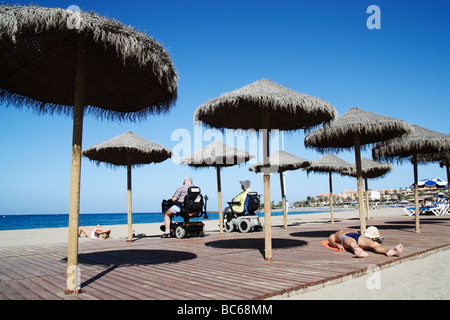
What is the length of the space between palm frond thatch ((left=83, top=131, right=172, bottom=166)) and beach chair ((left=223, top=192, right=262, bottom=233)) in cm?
277

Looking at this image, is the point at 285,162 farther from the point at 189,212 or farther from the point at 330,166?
the point at 189,212

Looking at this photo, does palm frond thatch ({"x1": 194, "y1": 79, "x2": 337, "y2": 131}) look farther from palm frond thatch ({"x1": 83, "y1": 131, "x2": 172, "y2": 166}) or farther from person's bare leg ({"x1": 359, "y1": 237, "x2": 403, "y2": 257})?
palm frond thatch ({"x1": 83, "y1": 131, "x2": 172, "y2": 166})

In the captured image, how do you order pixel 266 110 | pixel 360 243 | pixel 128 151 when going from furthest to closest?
pixel 128 151, pixel 360 243, pixel 266 110

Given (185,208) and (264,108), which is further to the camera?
(185,208)

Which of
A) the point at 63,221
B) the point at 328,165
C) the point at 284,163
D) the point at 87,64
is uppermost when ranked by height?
the point at 87,64

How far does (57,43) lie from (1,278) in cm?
253

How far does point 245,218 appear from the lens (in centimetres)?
962

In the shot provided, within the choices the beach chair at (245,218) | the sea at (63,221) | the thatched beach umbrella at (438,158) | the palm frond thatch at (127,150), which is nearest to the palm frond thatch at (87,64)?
the palm frond thatch at (127,150)

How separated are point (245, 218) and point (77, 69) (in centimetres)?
741

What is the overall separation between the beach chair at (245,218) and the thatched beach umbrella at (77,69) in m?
5.52

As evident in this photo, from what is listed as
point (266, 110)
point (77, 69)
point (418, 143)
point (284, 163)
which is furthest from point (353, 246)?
point (284, 163)

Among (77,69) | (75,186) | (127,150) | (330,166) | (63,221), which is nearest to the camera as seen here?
(75,186)

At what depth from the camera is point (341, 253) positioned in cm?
484

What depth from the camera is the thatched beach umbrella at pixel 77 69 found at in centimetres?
260
